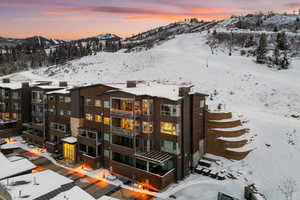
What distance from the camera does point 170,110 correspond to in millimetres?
31797

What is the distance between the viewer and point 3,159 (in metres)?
31.5

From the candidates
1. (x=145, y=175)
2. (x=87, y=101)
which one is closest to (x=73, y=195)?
(x=145, y=175)

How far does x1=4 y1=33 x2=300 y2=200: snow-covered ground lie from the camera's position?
32.0 metres

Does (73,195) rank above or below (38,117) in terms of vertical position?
below

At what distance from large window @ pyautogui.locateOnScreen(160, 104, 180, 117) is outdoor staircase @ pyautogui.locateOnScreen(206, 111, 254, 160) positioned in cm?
1170

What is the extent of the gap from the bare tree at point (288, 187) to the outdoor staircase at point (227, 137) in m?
7.10

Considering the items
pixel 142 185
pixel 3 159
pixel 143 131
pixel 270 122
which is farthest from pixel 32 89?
pixel 270 122

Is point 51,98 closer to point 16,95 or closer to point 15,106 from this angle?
point 16,95

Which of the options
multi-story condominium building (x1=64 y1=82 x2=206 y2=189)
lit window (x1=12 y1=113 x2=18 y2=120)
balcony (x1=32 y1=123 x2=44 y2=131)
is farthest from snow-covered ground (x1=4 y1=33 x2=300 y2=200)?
lit window (x1=12 y1=113 x2=18 y2=120)

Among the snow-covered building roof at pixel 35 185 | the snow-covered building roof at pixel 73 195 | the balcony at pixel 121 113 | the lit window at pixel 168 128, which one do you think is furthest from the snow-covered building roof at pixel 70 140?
the snow-covered building roof at pixel 73 195

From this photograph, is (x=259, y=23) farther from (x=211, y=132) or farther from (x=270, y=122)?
(x=211, y=132)

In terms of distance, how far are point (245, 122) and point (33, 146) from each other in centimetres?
4696

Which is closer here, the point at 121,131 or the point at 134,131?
the point at 134,131

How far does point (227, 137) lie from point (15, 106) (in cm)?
5310
